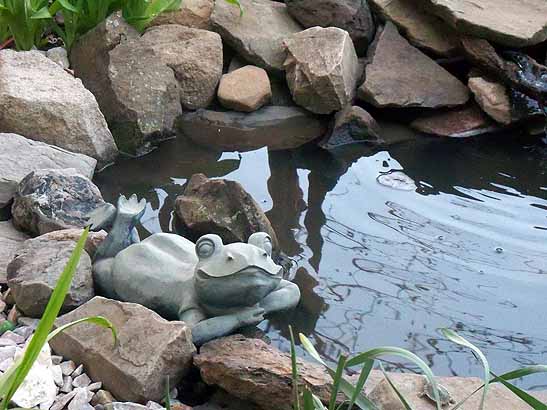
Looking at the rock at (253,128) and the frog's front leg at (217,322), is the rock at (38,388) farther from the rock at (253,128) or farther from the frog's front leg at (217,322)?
the rock at (253,128)

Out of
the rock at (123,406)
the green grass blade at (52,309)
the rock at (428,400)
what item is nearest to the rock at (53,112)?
the rock at (123,406)

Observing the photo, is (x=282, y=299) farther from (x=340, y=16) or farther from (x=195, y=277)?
(x=340, y=16)

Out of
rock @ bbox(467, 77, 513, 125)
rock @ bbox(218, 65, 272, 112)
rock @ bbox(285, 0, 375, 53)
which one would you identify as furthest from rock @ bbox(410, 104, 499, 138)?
rock @ bbox(218, 65, 272, 112)

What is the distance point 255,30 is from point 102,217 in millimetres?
1977

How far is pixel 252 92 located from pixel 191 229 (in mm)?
1418

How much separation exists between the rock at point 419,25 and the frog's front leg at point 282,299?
2320 mm

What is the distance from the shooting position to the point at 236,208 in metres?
2.71

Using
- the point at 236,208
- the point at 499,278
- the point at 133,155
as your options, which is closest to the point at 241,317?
the point at 236,208

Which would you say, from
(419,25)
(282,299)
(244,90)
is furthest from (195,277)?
(419,25)

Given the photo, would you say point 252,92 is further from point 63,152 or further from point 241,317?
point 241,317

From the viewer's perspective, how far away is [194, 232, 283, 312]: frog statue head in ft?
7.06

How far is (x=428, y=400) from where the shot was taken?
192cm

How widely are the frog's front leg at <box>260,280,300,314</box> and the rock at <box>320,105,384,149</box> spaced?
1554mm

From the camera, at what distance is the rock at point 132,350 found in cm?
197
